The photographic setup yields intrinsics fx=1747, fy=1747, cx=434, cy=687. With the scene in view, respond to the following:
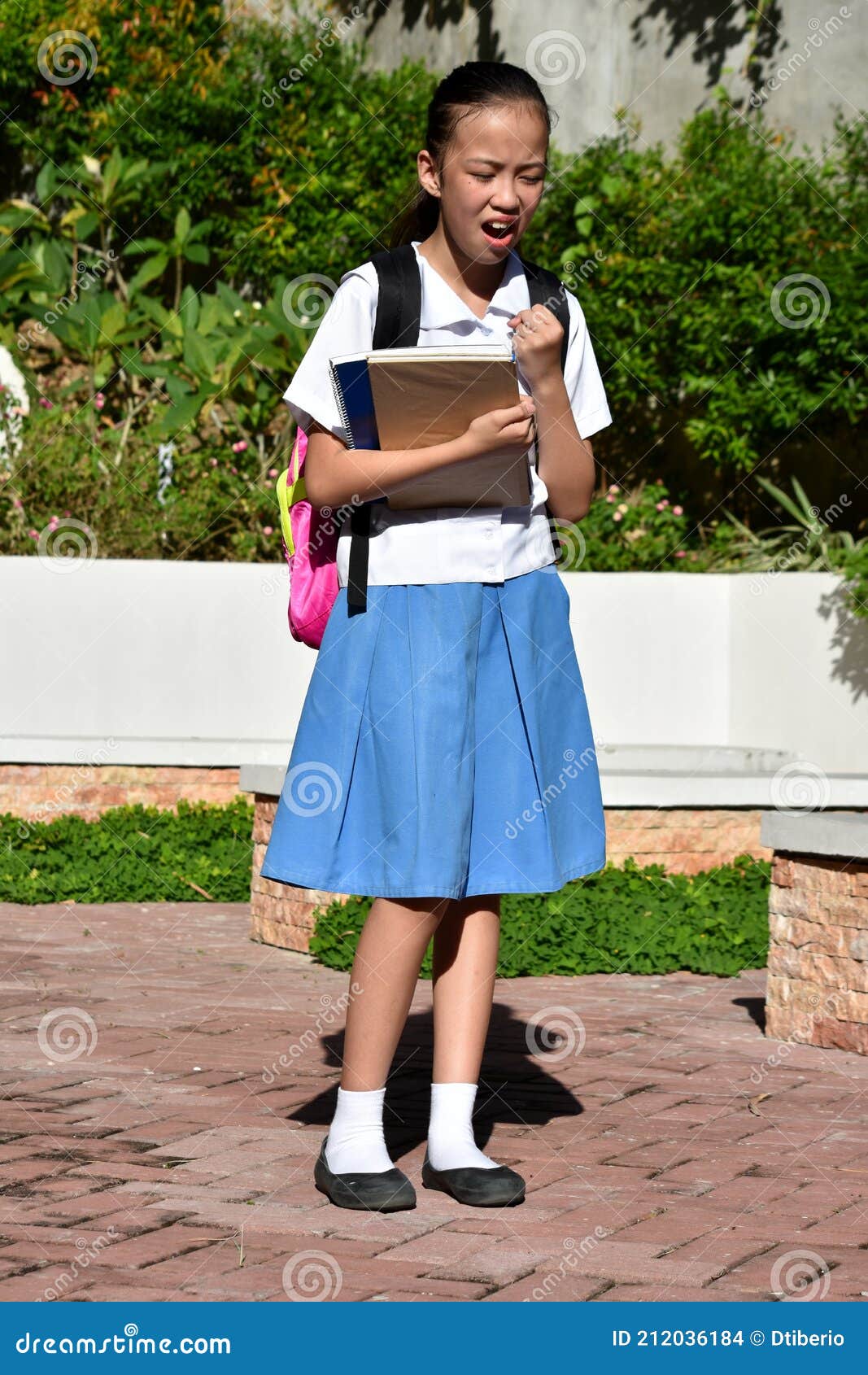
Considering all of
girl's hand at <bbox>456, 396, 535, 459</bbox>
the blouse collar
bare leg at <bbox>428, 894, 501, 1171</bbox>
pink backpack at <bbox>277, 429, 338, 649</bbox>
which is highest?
the blouse collar

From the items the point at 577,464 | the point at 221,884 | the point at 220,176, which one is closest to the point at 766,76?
the point at 220,176

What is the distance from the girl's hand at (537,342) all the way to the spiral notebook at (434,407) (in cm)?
9

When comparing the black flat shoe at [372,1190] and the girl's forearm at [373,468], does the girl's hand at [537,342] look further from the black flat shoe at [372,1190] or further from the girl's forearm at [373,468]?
the black flat shoe at [372,1190]

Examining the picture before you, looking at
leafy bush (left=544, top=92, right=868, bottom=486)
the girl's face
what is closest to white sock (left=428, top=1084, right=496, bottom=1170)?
the girl's face

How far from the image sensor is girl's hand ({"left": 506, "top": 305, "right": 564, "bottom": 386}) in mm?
3215

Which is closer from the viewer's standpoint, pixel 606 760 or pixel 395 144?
pixel 606 760

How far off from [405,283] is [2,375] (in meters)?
7.78

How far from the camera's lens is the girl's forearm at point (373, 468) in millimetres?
3186

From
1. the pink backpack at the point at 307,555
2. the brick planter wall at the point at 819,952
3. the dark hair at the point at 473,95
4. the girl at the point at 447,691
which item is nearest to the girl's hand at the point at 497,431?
the girl at the point at 447,691

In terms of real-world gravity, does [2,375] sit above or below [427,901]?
above

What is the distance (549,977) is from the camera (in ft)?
19.9

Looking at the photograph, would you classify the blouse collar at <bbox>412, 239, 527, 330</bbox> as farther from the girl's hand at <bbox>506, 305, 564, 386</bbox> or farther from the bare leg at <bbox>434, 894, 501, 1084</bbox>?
the bare leg at <bbox>434, 894, 501, 1084</bbox>

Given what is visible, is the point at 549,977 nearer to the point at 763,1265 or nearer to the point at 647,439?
the point at 763,1265

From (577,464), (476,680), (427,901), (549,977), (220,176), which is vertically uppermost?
(220,176)
